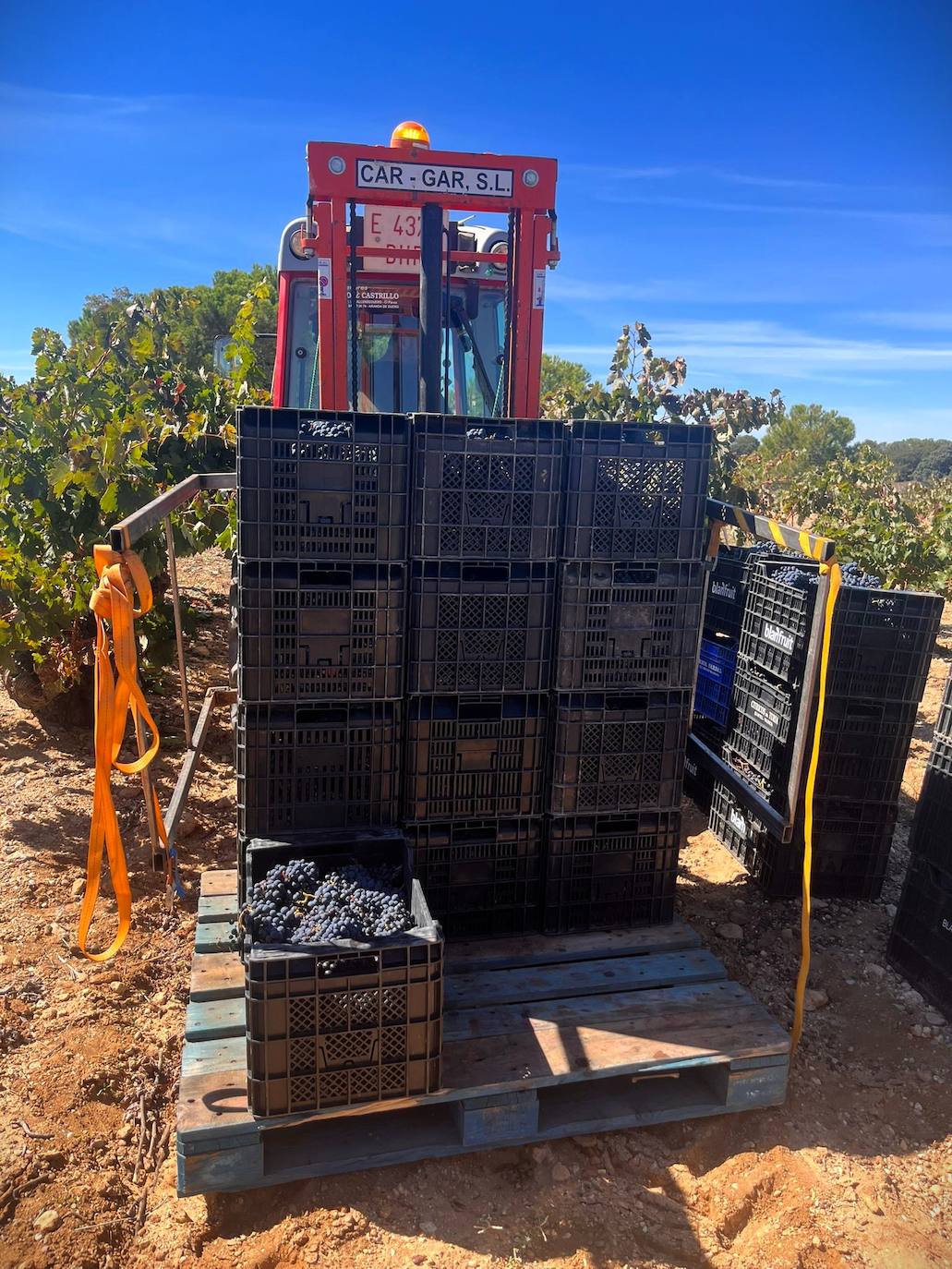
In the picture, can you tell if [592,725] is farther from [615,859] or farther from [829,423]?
[829,423]

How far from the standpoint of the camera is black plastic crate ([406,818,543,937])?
12.1ft

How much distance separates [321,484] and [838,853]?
11.8 ft

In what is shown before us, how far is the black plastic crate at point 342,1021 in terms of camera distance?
104 inches

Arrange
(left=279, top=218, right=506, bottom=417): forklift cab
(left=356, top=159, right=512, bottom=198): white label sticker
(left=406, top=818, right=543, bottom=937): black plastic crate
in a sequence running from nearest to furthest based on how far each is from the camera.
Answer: (left=406, top=818, right=543, bottom=937): black plastic crate → (left=356, top=159, right=512, bottom=198): white label sticker → (left=279, top=218, right=506, bottom=417): forklift cab

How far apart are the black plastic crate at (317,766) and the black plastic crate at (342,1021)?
0.82 metres

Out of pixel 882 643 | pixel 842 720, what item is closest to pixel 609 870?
pixel 842 720

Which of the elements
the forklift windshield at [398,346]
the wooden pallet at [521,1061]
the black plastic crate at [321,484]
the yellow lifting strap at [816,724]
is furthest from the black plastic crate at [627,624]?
the forklift windshield at [398,346]

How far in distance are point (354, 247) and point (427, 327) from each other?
27.1 inches

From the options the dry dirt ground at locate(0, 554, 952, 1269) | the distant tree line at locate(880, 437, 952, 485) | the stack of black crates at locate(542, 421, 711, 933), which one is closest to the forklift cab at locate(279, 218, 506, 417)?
the stack of black crates at locate(542, 421, 711, 933)

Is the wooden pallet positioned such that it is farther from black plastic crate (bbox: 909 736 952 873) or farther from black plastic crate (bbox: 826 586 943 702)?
black plastic crate (bbox: 826 586 943 702)

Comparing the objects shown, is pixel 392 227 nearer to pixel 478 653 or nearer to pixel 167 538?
pixel 167 538

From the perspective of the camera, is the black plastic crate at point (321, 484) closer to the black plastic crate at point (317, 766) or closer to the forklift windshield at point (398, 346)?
the black plastic crate at point (317, 766)

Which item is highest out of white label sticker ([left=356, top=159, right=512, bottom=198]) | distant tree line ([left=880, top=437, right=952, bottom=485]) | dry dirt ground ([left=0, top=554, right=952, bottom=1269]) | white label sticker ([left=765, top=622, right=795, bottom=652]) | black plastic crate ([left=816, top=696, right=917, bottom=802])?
distant tree line ([left=880, top=437, right=952, bottom=485])

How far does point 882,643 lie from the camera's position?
4.57m
